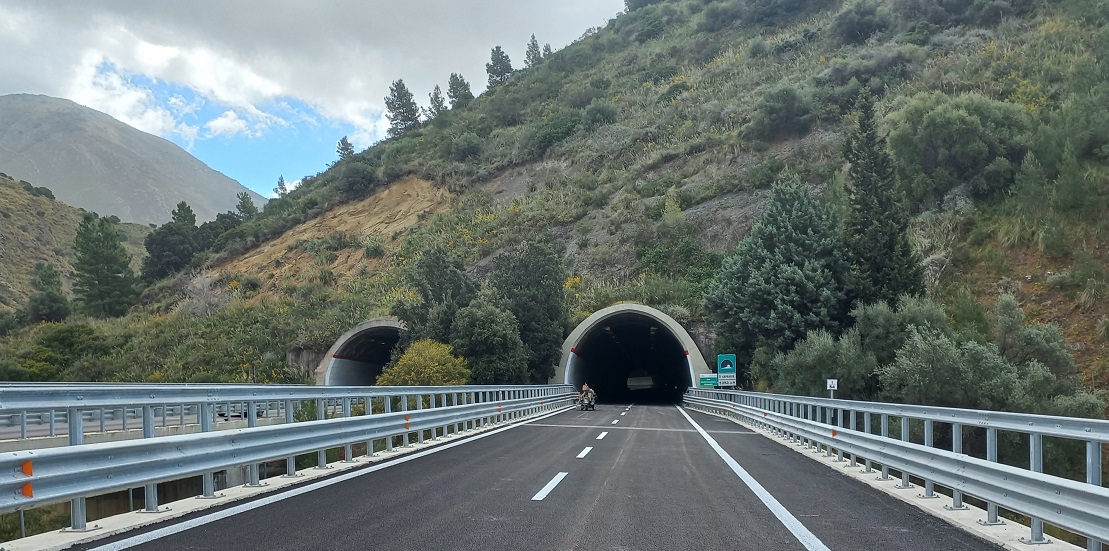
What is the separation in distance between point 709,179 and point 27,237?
3088 inches

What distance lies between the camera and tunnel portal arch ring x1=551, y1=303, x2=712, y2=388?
141 ft

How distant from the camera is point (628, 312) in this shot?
4494cm

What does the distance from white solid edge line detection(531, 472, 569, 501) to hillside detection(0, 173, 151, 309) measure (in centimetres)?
8031

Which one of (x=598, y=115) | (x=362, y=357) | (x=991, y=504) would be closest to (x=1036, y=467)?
(x=991, y=504)

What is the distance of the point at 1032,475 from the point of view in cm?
559

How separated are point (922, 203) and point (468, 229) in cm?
3892

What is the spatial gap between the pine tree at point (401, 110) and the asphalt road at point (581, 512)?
99.4 meters

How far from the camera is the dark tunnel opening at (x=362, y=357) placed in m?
43.2

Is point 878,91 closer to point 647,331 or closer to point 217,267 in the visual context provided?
point 647,331

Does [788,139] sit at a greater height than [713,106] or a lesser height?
lesser

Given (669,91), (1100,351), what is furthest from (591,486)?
(669,91)

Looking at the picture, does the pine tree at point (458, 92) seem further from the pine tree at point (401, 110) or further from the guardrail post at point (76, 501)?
the guardrail post at point (76, 501)

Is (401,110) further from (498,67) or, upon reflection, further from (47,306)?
(47,306)

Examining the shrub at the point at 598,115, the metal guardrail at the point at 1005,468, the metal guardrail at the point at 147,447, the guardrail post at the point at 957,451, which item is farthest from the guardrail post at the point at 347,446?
the shrub at the point at 598,115
